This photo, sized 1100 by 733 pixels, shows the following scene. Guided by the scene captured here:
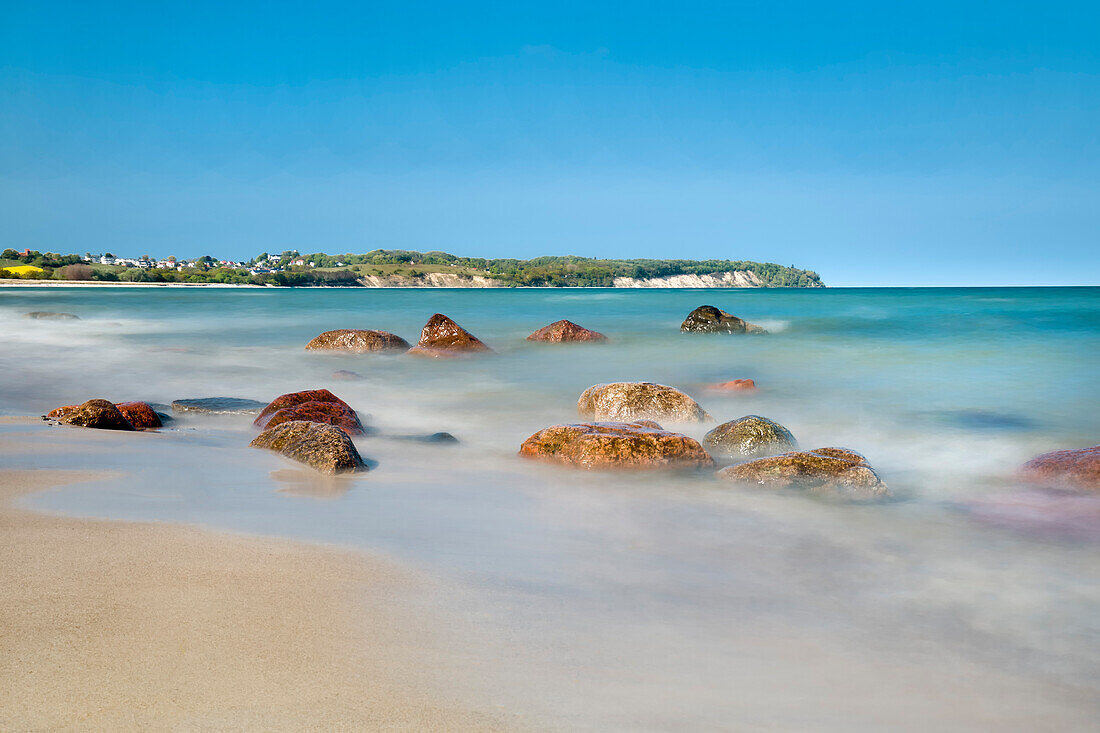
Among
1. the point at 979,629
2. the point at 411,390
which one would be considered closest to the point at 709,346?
the point at 411,390

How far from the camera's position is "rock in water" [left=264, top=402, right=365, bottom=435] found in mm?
7395

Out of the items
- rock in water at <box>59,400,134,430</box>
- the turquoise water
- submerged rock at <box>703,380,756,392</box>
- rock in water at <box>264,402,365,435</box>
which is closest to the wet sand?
the turquoise water

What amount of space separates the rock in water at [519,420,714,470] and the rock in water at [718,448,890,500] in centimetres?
46

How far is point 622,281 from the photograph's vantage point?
141 metres

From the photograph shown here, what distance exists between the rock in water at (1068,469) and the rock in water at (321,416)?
230 inches

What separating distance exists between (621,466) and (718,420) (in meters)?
3.39

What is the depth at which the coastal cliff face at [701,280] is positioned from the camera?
142375 mm

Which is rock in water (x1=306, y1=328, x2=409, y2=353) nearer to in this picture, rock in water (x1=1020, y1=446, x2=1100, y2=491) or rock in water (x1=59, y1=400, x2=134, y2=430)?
rock in water (x1=59, y1=400, x2=134, y2=430)

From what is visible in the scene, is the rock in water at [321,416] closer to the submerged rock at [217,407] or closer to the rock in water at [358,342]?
the submerged rock at [217,407]

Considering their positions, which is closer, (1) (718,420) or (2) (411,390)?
(1) (718,420)

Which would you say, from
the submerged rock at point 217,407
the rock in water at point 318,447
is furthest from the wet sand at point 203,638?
the submerged rock at point 217,407

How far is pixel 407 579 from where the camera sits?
3.54m

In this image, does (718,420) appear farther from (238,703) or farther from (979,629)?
(238,703)

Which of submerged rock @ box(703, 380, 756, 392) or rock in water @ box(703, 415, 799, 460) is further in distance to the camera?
submerged rock @ box(703, 380, 756, 392)
